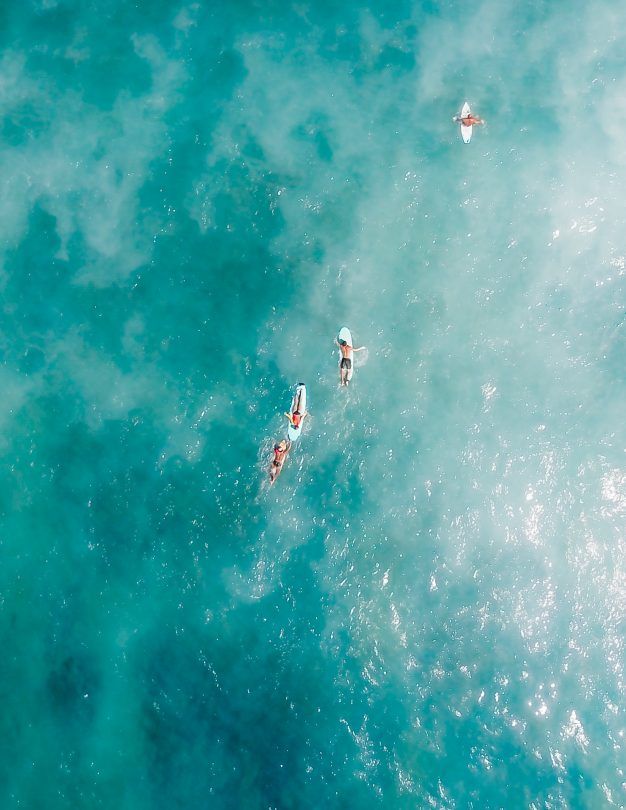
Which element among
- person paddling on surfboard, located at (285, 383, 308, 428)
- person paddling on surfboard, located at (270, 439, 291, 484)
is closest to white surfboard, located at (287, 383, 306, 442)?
person paddling on surfboard, located at (285, 383, 308, 428)

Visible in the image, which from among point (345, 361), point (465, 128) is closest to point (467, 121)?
point (465, 128)

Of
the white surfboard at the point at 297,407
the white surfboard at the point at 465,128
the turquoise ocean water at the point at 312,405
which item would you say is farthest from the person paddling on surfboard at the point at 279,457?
the white surfboard at the point at 465,128

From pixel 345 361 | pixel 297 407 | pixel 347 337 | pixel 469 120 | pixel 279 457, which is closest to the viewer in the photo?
pixel 279 457

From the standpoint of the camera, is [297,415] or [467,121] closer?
[297,415]

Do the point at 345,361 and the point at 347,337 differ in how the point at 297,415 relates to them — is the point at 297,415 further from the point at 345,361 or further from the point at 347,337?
the point at 347,337

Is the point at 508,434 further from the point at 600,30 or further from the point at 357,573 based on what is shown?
the point at 600,30
